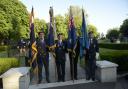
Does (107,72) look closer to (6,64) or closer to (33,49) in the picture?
(33,49)

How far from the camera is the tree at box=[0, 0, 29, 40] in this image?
Result: 4988cm

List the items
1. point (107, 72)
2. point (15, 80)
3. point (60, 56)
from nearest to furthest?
point (15, 80) < point (107, 72) < point (60, 56)

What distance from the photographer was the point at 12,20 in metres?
53.9

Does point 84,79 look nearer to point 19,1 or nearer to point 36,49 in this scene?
point 36,49

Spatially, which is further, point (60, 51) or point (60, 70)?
point (60, 70)

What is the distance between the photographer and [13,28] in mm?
53156

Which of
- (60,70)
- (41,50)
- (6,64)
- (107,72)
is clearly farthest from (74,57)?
(6,64)

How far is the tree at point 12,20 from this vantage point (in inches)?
1964

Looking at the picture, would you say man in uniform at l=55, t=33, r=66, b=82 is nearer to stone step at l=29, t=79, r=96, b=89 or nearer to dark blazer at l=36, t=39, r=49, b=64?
stone step at l=29, t=79, r=96, b=89

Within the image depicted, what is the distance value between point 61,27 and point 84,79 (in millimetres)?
77775

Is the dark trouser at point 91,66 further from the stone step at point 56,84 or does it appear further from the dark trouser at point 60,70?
the dark trouser at point 60,70

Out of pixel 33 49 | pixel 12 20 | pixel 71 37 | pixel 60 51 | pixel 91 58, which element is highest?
pixel 12 20

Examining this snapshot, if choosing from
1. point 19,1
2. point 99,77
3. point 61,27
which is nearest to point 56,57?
point 99,77

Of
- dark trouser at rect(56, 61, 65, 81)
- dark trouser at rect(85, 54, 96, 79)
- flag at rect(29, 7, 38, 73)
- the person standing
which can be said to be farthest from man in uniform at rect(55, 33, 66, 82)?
dark trouser at rect(85, 54, 96, 79)
